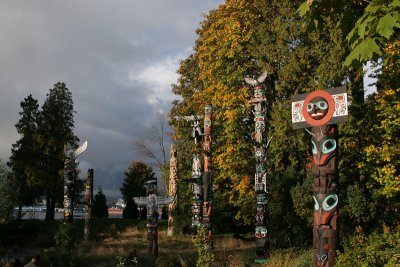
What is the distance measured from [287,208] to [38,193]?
82.1ft

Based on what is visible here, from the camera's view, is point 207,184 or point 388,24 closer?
point 388,24

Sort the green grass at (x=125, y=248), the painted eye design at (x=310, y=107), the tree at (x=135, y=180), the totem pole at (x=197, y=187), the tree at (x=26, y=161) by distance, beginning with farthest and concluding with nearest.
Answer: the tree at (x=135, y=180) < the tree at (x=26, y=161) < the totem pole at (x=197, y=187) < the green grass at (x=125, y=248) < the painted eye design at (x=310, y=107)

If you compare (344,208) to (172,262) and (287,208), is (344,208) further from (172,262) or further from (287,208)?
(172,262)

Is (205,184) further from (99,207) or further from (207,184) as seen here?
(99,207)

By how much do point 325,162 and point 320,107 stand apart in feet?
4.04

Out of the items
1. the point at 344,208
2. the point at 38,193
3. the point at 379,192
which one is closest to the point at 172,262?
the point at 344,208

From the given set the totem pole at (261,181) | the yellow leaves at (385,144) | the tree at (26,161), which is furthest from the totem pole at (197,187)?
the tree at (26,161)

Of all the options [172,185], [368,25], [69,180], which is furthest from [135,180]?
[368,25]

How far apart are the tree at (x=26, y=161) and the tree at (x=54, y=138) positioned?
58 centimetres

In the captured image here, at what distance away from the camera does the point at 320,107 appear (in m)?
10.0

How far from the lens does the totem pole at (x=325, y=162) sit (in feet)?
31.2

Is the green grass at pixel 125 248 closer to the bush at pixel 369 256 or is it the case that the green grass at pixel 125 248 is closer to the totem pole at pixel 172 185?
the totem pole at pixel 172 185

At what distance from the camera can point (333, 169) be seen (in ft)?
32.3

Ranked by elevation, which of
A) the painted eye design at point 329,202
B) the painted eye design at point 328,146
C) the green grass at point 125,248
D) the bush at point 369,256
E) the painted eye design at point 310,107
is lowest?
the green grass at point 125,248
